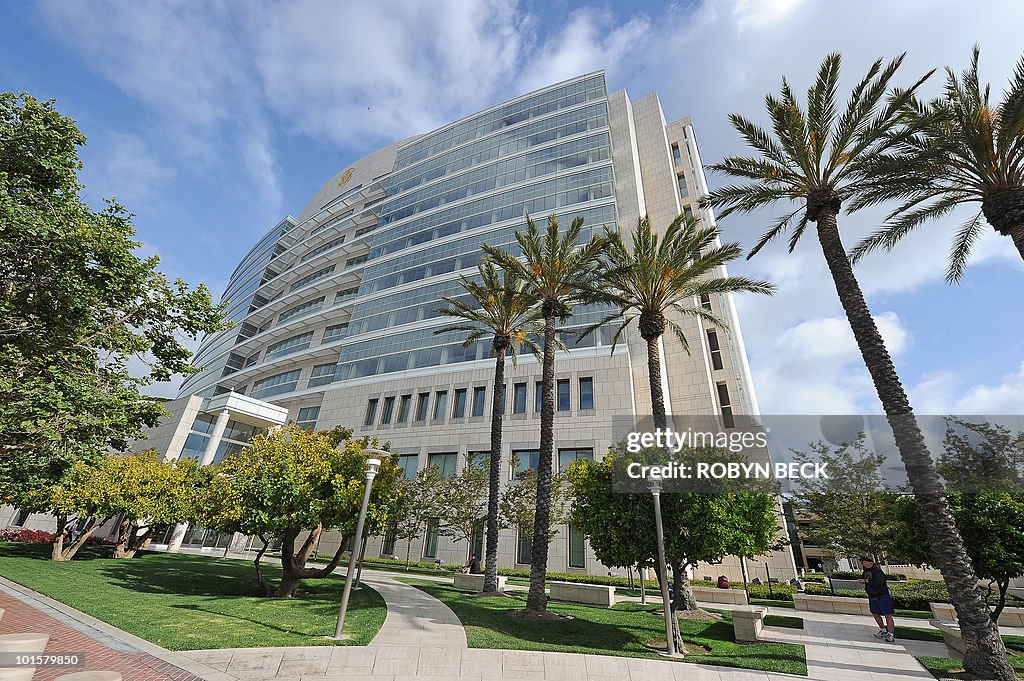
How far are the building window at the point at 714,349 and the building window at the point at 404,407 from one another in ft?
88.0

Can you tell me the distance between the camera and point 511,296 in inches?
921

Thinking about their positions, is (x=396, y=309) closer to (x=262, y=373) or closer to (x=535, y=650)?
(x=262, y=373)

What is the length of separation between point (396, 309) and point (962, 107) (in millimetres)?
41812

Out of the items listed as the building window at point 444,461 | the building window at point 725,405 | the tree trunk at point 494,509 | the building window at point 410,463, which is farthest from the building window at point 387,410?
the building window at point 725,405

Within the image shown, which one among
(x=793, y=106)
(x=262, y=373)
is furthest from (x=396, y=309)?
(x=793, y=106)

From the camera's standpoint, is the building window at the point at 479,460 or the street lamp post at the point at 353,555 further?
the building window at the point at 479,460

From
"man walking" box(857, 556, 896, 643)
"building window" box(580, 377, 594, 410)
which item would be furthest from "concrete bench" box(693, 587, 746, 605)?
"building window" box(580, 377, 594, 410)

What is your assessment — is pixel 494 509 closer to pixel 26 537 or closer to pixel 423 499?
pixel 423 499

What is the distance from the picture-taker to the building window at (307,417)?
47656mm

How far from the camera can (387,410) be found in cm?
4138

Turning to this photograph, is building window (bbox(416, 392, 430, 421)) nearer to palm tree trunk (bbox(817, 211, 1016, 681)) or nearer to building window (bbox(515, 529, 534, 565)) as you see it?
building window (bbox(515, 529, 534, 565))

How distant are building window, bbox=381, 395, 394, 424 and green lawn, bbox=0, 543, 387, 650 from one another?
18.5 m

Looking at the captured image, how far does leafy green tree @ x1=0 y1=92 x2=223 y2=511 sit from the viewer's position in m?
12.9

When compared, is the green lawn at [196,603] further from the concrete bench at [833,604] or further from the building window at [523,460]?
the concrete bench at [833,604]
